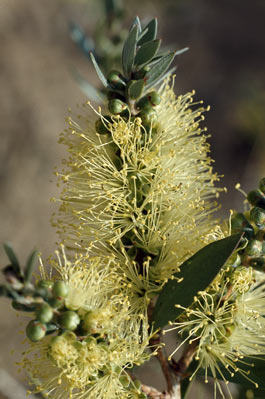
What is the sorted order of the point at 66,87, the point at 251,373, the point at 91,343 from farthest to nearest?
the point at 66,87, the point at 251,373, the point at 91,343

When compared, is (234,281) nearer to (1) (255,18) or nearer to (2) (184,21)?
(2) (184,21)

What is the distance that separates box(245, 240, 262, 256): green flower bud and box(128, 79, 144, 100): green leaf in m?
0.42

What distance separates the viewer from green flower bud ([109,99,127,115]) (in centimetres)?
103

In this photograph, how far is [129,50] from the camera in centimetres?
102

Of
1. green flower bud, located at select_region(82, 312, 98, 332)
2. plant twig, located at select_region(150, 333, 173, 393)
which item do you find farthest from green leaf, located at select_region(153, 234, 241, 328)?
green flower bud, located at select_region(82, 312, 98, 332)

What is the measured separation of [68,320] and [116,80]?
21.8 inches

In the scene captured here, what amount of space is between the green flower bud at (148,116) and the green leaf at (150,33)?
0.52ft

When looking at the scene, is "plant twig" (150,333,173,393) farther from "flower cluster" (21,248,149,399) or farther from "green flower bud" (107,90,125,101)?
"green flower bud" (107,90,125,101)

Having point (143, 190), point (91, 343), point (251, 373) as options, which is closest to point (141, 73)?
point (143, 190)

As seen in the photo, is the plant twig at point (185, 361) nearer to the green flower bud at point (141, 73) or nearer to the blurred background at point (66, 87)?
the green flower bud at point (141, 73)

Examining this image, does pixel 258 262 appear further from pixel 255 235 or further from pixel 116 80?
pixel 116 80

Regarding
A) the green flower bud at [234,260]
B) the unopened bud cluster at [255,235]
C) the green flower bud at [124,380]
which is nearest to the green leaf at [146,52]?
the unopened bud cluster at [255,235]

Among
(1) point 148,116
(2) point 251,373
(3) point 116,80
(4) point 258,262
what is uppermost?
(3) point 116,80

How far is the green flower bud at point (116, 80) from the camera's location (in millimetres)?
1041
